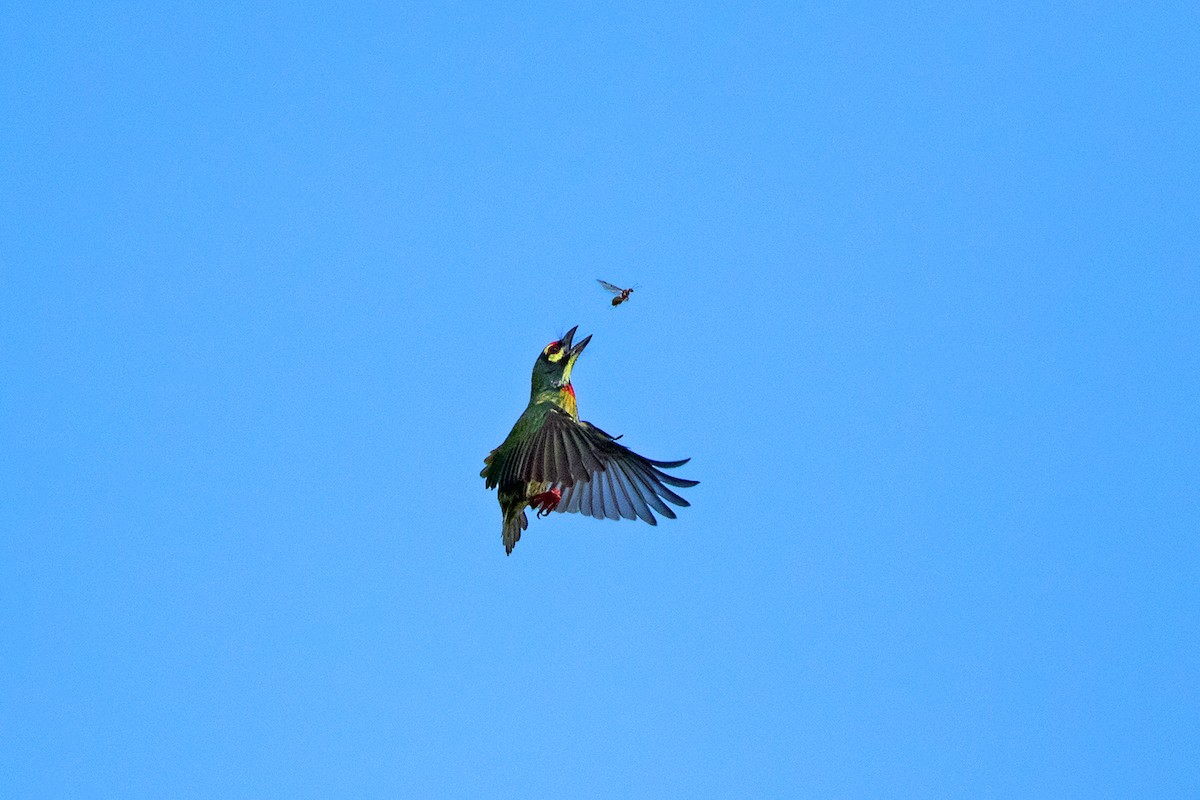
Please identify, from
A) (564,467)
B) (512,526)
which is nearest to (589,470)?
(564,467)

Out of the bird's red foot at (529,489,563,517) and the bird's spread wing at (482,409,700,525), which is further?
the bird's red foot at (529,489,563,517)

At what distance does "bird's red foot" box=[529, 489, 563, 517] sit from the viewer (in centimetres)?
1906

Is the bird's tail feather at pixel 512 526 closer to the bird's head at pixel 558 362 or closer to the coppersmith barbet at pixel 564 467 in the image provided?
the coppersmith barbet at pixel 564 467

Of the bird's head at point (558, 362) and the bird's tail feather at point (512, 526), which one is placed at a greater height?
the bird's head at point (558, 362)

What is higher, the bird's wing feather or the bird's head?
the bird's head

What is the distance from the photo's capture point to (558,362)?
1955 cm

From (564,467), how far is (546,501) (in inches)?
58.2

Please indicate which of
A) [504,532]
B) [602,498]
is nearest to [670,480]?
[602,498]

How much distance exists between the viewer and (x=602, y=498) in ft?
63.1

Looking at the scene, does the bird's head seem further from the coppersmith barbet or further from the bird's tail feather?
the bird's tail feather

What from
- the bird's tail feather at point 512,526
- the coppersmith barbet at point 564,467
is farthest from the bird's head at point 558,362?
the bird's tail feather at point 512,526

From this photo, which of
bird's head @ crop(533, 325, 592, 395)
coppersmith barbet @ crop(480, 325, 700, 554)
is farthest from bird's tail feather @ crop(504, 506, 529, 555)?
bird's head @ crop(533, 325, 592, 395)

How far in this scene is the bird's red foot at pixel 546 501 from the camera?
19.1 meters

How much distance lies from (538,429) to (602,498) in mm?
1309
